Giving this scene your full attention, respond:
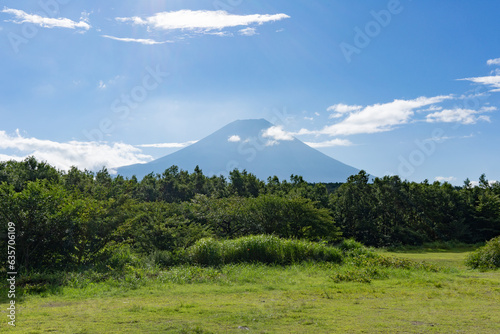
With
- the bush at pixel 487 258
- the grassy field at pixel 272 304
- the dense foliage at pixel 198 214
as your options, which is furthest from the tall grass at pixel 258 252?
the bush at pixel 487 258

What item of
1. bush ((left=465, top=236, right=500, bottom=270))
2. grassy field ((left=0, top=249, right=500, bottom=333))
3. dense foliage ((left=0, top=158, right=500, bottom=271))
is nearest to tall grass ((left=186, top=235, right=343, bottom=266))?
dense foliage ((left=0, top=158, right=500, bottom=271))

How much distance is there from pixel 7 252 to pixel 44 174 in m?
19.2

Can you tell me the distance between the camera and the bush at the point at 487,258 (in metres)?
15.5

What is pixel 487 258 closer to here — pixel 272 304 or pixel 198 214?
pixel 272 304

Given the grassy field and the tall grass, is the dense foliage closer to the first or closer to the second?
the tall grass

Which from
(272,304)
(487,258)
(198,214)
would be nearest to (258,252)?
(272,304)

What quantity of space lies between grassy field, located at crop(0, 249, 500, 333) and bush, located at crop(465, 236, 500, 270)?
95.0 inches

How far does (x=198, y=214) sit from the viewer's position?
917 inches

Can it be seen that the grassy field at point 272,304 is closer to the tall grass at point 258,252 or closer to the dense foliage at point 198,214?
the tall grass at point 258,252

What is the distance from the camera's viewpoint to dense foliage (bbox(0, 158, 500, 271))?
1312 centimetres

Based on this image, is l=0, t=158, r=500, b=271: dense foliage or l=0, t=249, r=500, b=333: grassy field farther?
l=0, t=158, r=500, b=271: dense foliage

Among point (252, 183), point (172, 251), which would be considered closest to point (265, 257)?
point (172, 251)

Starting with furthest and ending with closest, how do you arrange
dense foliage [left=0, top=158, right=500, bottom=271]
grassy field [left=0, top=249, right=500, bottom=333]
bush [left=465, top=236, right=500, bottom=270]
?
bush [left=465, top=236, right=500, bottom=270] < dense foliage [left=0, top=158, right=500, bottom=271] < grassy field [left=0, top=249, right=500, bottom=333]

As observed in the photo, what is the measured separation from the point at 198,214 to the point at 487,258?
15.1m
